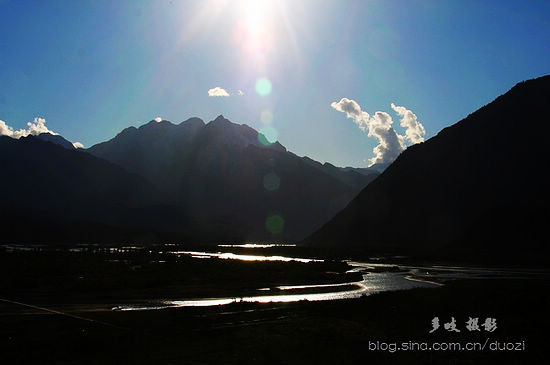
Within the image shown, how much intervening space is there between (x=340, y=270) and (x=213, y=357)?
5955 centimetres

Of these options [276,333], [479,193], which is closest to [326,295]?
[276,333]

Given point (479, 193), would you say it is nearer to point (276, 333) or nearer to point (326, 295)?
point (326, 295)

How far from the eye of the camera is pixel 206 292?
45.6 metres

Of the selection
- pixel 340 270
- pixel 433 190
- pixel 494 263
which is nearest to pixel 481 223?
pixel 433 190

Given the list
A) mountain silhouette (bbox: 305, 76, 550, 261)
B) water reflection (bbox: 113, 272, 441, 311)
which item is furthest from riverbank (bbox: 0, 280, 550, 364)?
mountain silhouette (bbox: 305, 76, 550, 261)

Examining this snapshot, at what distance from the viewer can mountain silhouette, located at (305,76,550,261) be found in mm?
145875

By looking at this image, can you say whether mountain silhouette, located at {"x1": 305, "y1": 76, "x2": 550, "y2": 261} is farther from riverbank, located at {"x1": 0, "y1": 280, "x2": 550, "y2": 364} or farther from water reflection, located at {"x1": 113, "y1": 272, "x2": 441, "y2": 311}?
riverbank, located at {"x1": 0, "y1": 280, "x2": 550, "y2": 364}

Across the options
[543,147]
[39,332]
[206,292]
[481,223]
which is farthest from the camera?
[543,147]

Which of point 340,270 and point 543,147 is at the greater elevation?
point 543,147

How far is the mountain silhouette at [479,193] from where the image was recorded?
479 ft

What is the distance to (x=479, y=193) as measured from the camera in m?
167

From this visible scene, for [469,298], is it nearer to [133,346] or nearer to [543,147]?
[133,346]

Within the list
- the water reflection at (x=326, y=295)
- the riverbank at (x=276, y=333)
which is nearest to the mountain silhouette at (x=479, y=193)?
the water reflection at (x=326, y=295)

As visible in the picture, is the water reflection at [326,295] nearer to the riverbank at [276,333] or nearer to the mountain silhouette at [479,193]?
the riverbank at [276,333]
